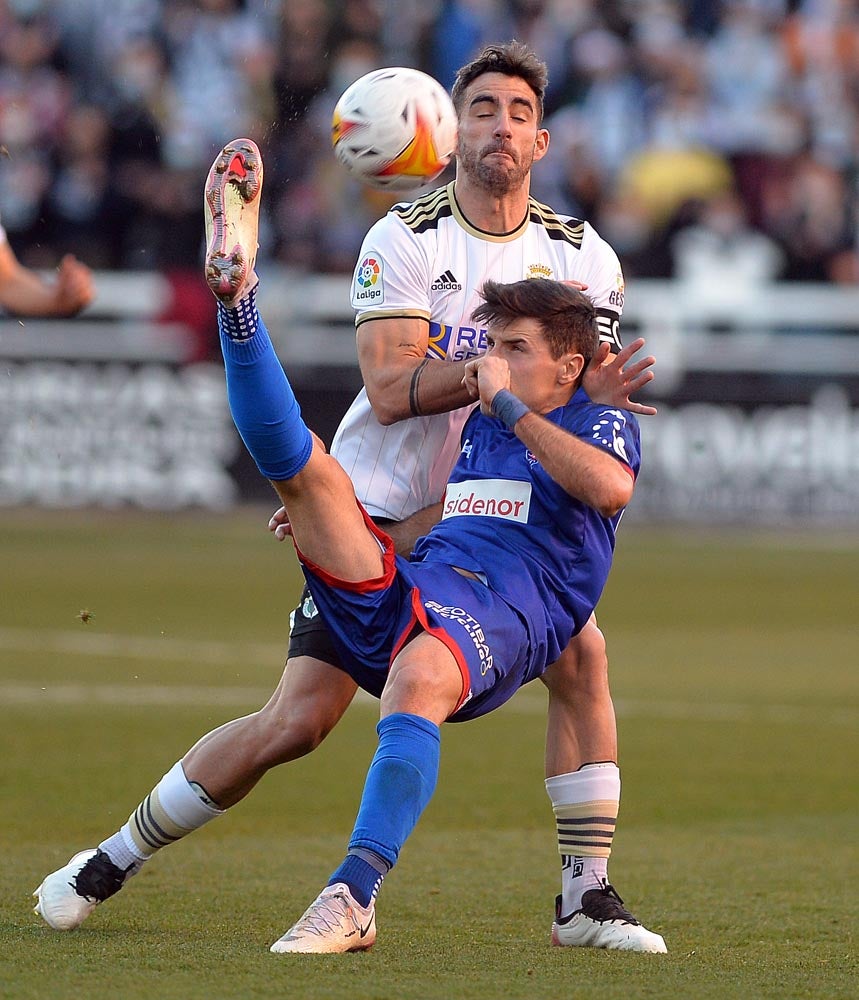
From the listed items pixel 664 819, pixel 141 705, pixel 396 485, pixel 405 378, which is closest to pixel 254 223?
pixel 405 378

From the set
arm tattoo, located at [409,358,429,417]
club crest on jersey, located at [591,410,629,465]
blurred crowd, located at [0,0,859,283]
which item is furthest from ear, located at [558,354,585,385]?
blurred crowd, located at [0,0,859,283]

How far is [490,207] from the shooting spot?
16.5 ft

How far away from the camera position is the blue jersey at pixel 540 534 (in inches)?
174

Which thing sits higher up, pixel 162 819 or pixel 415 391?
pixel 415 391

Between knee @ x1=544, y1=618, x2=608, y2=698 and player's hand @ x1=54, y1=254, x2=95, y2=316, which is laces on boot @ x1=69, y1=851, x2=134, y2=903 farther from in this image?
player's hand @ x1=54, y1=254, x2=95, y2=316

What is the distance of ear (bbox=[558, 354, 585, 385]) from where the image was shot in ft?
15.0

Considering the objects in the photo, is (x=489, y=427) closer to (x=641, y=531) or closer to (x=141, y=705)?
(x=141, y=705)

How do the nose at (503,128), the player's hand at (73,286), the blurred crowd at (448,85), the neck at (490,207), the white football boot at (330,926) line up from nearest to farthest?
the white football boot at (330,926) → the nose at (503,128) → the neck at (490,207) → the player's hand at (73,286) → the blurred crowd at (448,85)

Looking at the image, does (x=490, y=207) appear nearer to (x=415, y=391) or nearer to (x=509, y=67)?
(x=509, y=67)

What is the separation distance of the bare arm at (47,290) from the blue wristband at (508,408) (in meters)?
2.50

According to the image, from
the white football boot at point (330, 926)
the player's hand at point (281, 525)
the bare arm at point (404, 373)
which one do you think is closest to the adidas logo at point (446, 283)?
the bare arm at point (404, 373)

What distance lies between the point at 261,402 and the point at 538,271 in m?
1.11

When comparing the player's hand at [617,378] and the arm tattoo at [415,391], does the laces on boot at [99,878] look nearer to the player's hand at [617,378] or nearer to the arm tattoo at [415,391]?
the arm tattoo at [415,391]

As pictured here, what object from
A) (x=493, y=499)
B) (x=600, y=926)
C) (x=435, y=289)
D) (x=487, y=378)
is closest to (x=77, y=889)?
(x=600, y=926)
